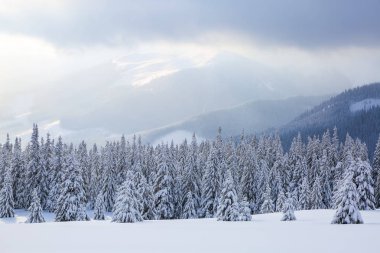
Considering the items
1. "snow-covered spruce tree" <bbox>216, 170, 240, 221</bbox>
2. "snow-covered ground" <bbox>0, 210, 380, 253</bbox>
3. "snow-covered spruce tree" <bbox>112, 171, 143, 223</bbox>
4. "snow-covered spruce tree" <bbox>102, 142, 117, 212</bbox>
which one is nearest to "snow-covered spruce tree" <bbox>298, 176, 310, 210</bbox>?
"snow-covered spruce tree" <bbox>102, 142, 117, 212</bbox>

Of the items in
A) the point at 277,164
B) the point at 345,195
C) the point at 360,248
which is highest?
the point at 277,164

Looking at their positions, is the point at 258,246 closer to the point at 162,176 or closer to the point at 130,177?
the point at 130,177

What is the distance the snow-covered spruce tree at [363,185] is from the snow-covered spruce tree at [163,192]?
29.8 meters

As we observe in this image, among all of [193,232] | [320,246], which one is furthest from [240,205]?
[320,246]

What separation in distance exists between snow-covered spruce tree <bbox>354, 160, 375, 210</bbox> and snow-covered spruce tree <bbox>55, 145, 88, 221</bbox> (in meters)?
36.9

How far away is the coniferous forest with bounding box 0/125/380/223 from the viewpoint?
227ft

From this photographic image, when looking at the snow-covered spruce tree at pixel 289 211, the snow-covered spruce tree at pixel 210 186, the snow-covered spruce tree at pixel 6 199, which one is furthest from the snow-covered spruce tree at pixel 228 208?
the snow-covered spruce tree at pixel 6 199

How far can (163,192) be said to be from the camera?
76312mm

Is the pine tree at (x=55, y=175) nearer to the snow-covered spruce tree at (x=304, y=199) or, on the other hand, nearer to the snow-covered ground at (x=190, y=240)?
the snow-covered spruce tree at (x=304, y=199)

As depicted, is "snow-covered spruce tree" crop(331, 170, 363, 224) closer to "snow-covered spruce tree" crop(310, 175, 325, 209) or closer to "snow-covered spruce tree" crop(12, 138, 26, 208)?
"snow-covered spruce tree" crop(310, 175, 325, 209)

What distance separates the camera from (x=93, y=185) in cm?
11456

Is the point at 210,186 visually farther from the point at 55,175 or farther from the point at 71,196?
the point at 55,175

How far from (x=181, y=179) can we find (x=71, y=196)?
2172cm

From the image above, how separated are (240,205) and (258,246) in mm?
22239
